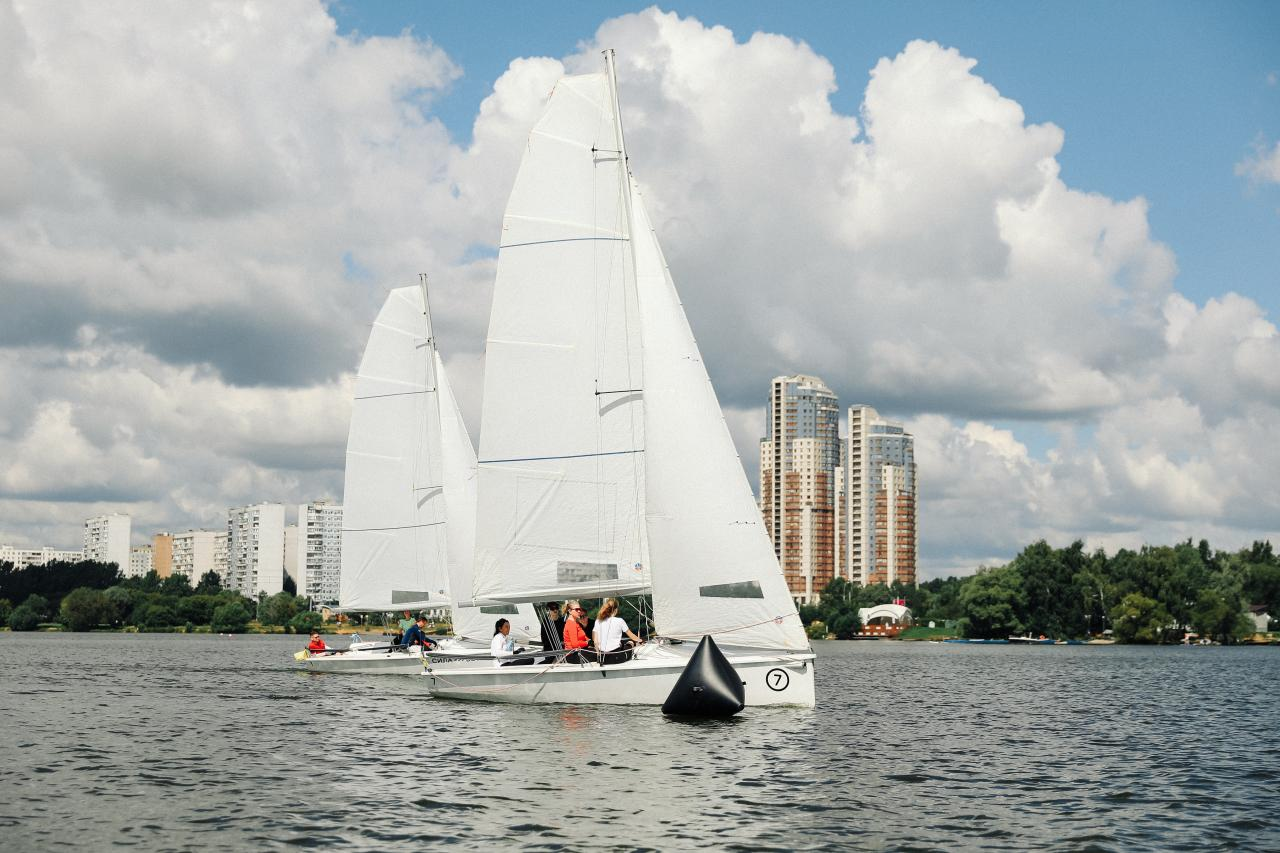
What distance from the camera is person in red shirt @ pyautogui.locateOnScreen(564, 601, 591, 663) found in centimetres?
3338

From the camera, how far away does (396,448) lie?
54500 millimetres

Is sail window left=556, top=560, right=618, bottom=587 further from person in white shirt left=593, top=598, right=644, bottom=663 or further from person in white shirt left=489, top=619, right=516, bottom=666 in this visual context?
person in white shirt left=489, top=619, right=516, bottom=666

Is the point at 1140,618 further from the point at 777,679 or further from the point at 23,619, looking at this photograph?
the point at 23,619

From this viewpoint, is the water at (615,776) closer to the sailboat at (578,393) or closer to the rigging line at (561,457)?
the sailboat at (578,393)

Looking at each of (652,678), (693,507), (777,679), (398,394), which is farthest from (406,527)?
(777,679)

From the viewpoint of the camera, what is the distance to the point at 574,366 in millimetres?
35281

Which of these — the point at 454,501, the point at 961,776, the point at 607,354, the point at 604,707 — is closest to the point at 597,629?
the point at 604,707

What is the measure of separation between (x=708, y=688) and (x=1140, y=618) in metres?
121

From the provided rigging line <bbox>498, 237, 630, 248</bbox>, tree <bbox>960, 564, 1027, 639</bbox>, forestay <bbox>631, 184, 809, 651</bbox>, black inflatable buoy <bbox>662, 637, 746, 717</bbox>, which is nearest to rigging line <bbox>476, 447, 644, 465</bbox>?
forestay <bbox>631, 184, 809, 651</bbox>

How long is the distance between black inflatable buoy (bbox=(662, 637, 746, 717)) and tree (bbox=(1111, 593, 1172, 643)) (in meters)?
120

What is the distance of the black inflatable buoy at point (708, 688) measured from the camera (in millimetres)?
30250

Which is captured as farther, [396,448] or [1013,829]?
[396,448]

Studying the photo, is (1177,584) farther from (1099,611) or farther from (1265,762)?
(1265,762)

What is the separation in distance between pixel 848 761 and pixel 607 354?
13.2 metres
